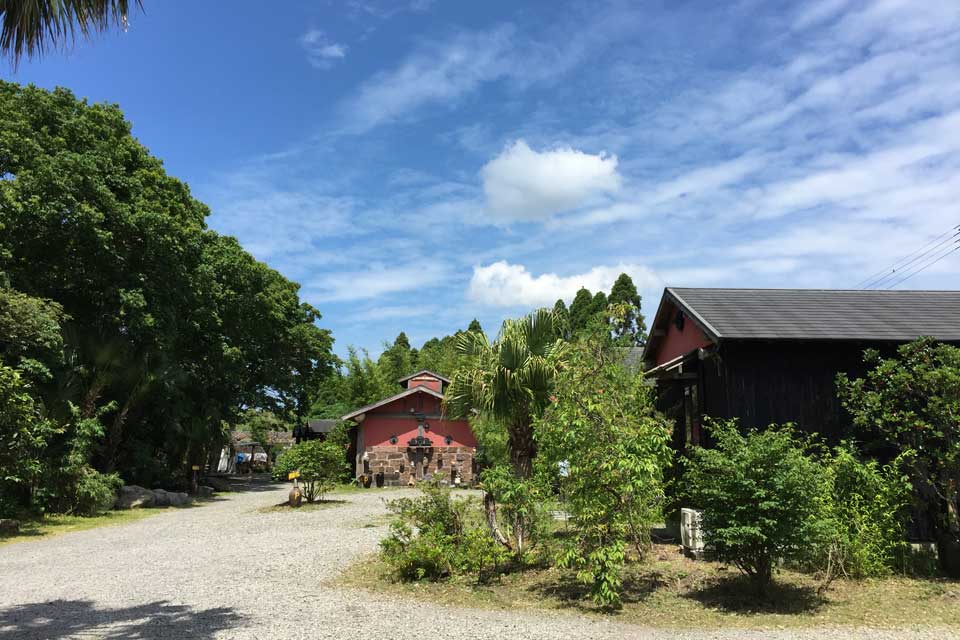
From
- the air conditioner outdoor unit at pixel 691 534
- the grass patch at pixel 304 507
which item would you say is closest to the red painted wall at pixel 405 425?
the grass patch at pixel 304 507

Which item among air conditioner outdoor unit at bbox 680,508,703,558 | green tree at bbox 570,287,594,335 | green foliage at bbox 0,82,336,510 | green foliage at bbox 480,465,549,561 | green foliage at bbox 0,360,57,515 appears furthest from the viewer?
green tree at bbox 570,287,594,335

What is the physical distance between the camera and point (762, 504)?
668 centimetres

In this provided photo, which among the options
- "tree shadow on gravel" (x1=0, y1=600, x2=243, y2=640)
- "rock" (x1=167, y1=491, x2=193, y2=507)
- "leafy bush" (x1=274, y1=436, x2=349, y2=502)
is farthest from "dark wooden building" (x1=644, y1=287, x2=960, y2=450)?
"rock" (x1=167, y1=491, x2=193, y2=507)

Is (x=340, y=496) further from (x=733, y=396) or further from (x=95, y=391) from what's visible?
(x=733, y=396)

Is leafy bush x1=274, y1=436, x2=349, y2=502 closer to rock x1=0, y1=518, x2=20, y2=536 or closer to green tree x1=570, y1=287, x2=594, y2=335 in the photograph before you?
rock x1=0, y1=518, x2=20, y2=536

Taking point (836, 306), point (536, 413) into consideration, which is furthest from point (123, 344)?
point (836, 306)

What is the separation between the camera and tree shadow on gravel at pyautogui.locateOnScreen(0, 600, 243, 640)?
596 centimetres

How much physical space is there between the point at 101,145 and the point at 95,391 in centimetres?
732

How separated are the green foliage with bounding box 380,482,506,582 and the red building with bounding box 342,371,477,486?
18637mm

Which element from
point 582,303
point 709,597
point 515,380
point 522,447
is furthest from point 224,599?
point 582,303

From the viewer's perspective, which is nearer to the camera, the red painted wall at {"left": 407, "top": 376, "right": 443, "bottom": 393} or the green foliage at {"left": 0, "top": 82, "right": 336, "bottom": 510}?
the green foliage at {"left": 0, "top": 82, "right": 336, "bottom": 510}

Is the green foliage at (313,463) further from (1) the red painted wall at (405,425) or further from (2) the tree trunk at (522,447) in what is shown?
(2) the tree trunk at (522,447)

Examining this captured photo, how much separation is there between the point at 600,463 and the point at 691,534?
134 inches

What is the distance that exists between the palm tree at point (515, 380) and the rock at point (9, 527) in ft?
35.1
